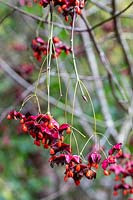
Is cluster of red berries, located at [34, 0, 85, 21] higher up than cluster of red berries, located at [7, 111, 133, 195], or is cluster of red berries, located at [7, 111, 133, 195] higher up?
cluster of red berries, located at [34, 0, 85, 21]

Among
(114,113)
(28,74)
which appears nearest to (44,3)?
(28,74)

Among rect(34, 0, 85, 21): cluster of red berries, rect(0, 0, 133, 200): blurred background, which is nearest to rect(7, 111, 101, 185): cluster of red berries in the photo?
rect(34, 0, 85, 21): cluster of red berries

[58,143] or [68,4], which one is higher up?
[68,4]

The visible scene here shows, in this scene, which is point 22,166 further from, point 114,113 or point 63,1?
point 63,1

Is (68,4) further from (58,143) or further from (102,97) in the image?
(102,97)

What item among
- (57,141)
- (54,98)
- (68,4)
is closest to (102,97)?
(54,98)

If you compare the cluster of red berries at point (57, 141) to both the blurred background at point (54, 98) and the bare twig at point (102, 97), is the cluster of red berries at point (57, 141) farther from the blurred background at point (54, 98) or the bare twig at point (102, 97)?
the blurred background at point (54, 98)

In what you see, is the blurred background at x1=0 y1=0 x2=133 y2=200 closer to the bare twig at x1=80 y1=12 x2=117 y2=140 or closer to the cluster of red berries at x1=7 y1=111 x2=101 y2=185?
the bare twig at x1=80 y1=12 x2=117 y2=140

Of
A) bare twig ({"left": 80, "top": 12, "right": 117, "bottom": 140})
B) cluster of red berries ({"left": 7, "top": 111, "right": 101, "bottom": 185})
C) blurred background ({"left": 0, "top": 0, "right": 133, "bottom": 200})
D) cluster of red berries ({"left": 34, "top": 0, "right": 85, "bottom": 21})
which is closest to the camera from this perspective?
cluster of red berries ({"left": 7, "top": 111, "right": 101, "bottom": 185})

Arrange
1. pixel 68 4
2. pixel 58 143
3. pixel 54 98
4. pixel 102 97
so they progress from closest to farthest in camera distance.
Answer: pixel 58 143 < pixel 68 4 < pixel 102 97 < pixel 54 98

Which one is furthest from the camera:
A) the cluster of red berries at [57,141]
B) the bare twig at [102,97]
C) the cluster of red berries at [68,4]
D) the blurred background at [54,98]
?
the blurred background at [54,98]

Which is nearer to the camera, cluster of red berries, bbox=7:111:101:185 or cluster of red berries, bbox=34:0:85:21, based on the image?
cluster of red berries, bbox=7:111:101:185

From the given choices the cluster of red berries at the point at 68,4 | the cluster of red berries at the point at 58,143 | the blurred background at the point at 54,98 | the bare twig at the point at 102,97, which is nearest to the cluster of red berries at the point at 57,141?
the cluster of red berries at the point at 58,143

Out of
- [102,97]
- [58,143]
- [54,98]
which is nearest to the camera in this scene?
[58,143]
